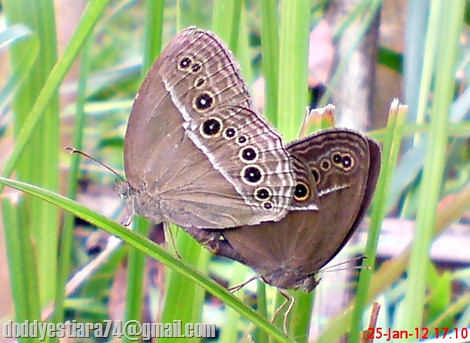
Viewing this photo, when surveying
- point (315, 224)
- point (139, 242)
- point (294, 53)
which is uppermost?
point (294, 53)

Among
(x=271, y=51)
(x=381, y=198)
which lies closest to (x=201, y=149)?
(x=271, y=51)

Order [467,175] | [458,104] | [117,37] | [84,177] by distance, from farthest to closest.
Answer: [117,37] → [84,177] → [467,175] → [458,104]

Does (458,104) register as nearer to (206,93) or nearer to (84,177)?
(206,93)

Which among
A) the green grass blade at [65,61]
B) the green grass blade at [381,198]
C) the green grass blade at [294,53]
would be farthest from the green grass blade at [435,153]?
the green grass blade at [65,61]

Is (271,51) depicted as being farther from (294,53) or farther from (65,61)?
(65,61)

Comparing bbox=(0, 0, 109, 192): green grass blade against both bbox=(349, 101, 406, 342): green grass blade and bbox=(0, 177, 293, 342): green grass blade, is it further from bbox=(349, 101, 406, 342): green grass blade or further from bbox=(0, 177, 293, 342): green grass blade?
bbox=(349, 101, 406, 342): green grass blade

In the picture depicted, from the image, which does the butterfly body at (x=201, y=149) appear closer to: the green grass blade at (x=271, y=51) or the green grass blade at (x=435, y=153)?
the green grass blade at (x=271, y=51)

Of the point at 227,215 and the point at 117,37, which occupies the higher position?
the point at 117,37

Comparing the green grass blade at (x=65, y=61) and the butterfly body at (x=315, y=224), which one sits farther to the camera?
the butterfly body at (x=315, y=224)

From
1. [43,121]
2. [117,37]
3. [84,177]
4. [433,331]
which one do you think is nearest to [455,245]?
[433,331]

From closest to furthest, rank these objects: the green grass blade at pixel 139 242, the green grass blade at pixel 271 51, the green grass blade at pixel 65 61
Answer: the green grass blade at pixel 139 242 → the green grass blade at pixel 65 61 → the green grass blade at pixel 271 51

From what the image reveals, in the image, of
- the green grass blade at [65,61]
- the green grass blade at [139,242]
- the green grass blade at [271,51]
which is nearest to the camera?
the green grass blade at [139,242]
